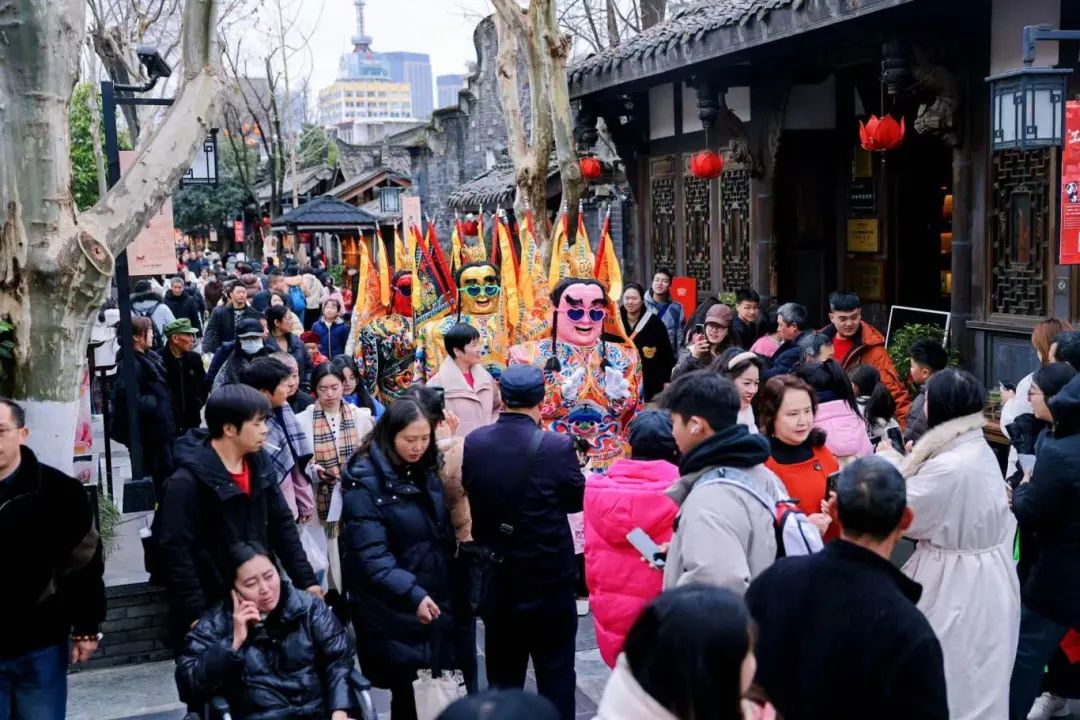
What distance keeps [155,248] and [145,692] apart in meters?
4.27

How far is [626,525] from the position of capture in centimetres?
438

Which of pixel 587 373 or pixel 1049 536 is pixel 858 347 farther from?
pixel 1049 536

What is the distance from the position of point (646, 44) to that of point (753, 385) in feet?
23.0

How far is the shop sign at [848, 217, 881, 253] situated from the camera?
41.3 feet

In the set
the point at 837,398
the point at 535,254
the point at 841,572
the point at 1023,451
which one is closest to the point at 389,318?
the point at 535,254

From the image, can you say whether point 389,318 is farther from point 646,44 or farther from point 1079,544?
point 1079,544

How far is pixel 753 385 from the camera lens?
5922 millimetres

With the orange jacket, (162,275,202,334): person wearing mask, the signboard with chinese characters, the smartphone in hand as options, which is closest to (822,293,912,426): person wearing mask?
the orange jacket

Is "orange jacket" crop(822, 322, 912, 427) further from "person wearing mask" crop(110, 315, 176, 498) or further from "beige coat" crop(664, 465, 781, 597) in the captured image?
"person wearing mask" crop(110, 315, 176, 498)

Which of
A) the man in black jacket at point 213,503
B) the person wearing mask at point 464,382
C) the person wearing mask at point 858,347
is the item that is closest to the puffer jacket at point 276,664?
the man in black jacket at point 213,503

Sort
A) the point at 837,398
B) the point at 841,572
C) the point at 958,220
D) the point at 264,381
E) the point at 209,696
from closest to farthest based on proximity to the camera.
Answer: the point at 841,572 → the point at 209,696 → the point at 264,381 → the point at 837,398 → the point at 958,220

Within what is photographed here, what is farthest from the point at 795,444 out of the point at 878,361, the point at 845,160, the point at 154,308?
the point at 154,308

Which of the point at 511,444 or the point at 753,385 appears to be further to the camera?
the point at 753,385

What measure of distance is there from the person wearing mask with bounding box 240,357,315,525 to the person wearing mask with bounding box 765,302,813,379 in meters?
3.55
